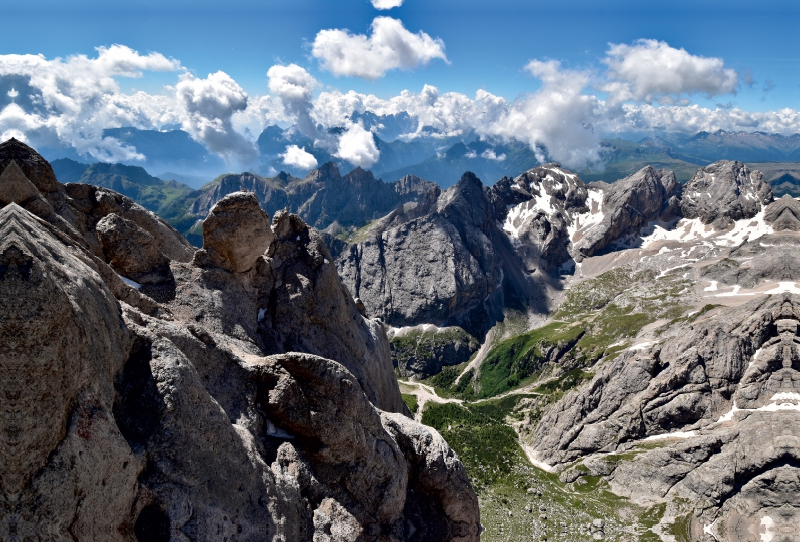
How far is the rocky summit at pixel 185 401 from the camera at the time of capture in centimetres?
1281

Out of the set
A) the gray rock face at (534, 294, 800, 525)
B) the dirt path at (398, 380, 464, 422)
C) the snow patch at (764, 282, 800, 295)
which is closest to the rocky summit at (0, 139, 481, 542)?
the gray rock face at (534, 294, 800, 525)

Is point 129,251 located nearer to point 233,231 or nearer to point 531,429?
point 233,231

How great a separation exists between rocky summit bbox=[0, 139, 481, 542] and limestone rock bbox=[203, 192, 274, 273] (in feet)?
0.39

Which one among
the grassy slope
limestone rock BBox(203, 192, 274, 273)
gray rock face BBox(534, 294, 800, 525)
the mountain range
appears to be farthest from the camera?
the grassy slope

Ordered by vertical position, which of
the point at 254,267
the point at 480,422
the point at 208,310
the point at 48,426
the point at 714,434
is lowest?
the point at 480,422

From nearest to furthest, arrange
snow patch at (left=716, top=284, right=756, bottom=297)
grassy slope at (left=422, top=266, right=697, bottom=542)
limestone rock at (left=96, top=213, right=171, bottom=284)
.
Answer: limestone rock at (left=96, top=213, right=171, bottom=284)
grassy slope at (left=422, top=266, right=697, bottom=542)
snow patch at (left=716, top=284, right=756, bottom=297)

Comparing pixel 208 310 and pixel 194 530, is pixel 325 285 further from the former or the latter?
pixel 194 530

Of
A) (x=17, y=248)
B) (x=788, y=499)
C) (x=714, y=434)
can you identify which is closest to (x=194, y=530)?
(x=17, y=248)

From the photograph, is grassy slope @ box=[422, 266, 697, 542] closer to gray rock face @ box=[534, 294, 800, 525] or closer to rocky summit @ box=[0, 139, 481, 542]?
gray rock face @ box=[534, 294, 800, 525]

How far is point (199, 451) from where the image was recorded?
1805 centimetres

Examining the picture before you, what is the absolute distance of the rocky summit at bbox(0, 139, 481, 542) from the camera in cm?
1281

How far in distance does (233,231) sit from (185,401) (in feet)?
64.3

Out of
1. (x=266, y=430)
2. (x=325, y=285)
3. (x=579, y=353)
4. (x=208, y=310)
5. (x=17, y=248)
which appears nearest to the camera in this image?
(x=17, y=248)

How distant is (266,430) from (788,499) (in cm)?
8335
